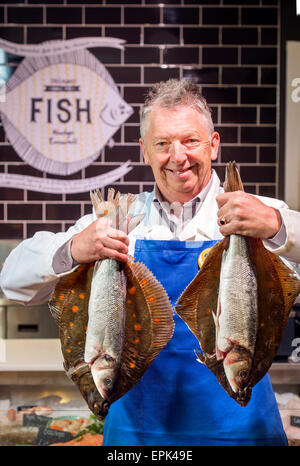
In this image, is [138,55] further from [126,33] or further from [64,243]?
[64,243]

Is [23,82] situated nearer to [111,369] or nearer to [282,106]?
[282,106]

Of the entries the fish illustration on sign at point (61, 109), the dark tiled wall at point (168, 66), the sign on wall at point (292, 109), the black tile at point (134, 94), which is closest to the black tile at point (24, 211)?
the dark tiled wall at point (168, 66)

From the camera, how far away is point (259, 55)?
6.15 feet

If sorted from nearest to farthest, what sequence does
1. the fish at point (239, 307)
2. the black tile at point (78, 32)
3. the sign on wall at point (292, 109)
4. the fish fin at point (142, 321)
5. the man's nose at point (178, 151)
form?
the fish at point (239, 307)
the fish fin at point (142, 321)
the man's nose at point (178, 151)
the sign on wall at point (292, 109)
the black tile at point (78, 32)

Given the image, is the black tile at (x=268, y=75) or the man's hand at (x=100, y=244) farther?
the black tile at (x=268, y=75)

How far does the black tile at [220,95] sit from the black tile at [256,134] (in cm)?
13

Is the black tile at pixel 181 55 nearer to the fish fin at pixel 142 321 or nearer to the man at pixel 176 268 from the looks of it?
the man at pixel 176 268

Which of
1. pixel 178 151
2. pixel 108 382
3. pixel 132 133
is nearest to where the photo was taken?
pixel 108 382

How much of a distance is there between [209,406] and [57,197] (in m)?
0.99

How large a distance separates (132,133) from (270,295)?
0.94 m

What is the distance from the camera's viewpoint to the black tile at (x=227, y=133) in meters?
1.84

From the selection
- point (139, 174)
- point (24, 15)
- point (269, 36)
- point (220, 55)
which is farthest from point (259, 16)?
point (24, 15)
